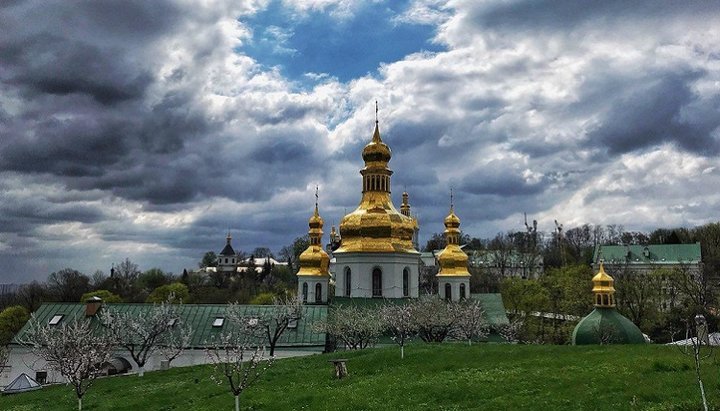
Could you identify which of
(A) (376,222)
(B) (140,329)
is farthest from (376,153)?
(B) (140,329)

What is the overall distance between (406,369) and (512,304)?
3629 cm

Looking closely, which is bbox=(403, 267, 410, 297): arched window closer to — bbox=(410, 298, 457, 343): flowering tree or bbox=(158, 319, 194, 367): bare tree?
bbox=(410, 298, 457, 343): flowering tree

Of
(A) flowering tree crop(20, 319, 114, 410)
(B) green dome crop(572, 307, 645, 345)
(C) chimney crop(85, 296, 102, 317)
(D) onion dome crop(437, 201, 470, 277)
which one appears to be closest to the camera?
(A) flowering tree crop(20, 319, 114, 410)

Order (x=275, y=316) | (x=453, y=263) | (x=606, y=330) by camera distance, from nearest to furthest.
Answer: (x=606, y=330)
(x=275, y=316)
(x=453, y=263)

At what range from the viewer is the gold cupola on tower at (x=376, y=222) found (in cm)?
4550

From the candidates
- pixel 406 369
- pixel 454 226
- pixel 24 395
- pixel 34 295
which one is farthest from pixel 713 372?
pixel 34 295

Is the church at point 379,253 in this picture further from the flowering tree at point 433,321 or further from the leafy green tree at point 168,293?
the leafy green tree at point 168,293

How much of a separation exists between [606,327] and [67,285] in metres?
80.3

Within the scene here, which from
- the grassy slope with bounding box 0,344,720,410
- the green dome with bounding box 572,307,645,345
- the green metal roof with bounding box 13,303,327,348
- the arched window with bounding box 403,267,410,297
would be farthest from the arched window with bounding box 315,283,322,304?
the green dome with bounding box 572,307,645,345

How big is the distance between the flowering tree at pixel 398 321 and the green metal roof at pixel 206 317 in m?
4.85

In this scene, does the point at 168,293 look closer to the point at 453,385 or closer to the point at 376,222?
the point at 376,222

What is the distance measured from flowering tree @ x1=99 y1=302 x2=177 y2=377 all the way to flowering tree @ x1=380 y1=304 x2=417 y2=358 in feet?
42.0

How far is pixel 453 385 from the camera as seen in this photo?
62.5 ft

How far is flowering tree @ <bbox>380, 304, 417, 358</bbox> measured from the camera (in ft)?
99.4
